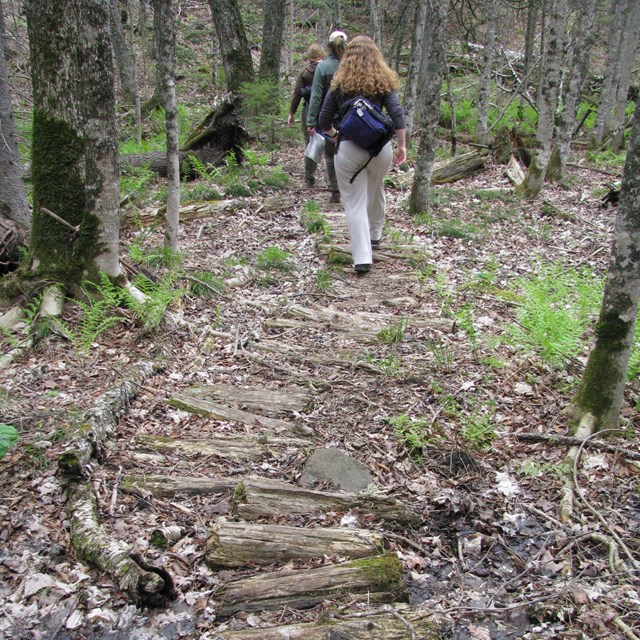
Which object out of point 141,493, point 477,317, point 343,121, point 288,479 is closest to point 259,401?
point 288,479

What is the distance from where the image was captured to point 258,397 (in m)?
4.76

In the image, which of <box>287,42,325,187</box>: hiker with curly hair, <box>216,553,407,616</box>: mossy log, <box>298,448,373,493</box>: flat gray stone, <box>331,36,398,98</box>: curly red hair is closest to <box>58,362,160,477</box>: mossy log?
<box>216,553,407,616</box>: mossy log

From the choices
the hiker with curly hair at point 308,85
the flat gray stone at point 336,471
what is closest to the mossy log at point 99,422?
the flat gray stone at point 336,471

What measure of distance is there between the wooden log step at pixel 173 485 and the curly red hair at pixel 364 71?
4.98m

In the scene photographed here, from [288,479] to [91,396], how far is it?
5.78 ft

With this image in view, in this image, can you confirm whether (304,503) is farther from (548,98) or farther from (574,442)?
(548,98)

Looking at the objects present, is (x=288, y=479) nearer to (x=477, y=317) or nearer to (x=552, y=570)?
(x=552, y=570)

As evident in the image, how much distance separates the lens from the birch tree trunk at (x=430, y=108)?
8492 mm

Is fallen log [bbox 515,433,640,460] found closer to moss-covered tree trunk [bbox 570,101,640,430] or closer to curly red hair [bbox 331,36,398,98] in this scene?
moss-covered tree trunk [bbox 570,101,640,430]

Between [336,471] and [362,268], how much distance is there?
4.22m

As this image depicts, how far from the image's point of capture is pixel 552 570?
2969 mm

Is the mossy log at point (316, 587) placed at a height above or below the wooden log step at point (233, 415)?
above

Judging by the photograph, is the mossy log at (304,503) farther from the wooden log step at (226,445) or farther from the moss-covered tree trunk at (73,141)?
the moss-covered tree trunk at (73,141)

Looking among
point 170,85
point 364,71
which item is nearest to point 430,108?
point 364,71
